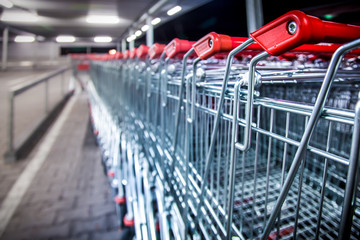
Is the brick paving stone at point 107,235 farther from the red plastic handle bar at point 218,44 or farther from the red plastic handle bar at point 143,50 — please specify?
the red plastic handle bar at point 218,44

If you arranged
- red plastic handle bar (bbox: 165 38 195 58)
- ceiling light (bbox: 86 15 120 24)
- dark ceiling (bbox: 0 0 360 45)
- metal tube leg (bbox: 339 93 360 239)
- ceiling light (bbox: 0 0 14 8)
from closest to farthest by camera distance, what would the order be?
metal tube leg (bbox: 339 93 360 239)
red plastic handle bar (bbox: 165 38 195 58)
dark ceiling (bbox: 0 0 360 45)
ceiling light (bbox: 0 0 14 8)
ceiling light (bbox: 86 15 120 24)

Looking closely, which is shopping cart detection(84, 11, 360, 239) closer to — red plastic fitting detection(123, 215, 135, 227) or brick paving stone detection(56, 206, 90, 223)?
red plastic fitting detection(123, 215, 135, 227)

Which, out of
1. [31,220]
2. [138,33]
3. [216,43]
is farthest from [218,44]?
[138,33]

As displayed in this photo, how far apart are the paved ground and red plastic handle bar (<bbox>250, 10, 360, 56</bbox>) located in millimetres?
2033

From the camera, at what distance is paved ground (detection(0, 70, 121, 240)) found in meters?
2.07

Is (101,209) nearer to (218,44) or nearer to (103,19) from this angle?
(218,44)

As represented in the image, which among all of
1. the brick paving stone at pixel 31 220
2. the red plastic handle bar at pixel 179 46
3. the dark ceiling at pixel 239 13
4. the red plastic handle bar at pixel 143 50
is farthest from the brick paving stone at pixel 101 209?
the dark ceiling at pixel 239 13

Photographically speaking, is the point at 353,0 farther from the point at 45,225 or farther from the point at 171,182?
the point at 45,225

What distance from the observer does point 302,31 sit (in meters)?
0.50

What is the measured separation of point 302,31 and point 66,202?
267cm

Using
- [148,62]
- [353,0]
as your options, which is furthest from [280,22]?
[353,0]

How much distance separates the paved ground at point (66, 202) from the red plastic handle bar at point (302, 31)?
203 centimetres

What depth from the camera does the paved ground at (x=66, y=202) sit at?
6.79 feet

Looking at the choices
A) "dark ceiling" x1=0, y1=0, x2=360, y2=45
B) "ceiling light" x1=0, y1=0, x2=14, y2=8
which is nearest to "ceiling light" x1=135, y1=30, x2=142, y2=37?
"dark ceiling" x1=0, y1=0, x2=360, y2=45
